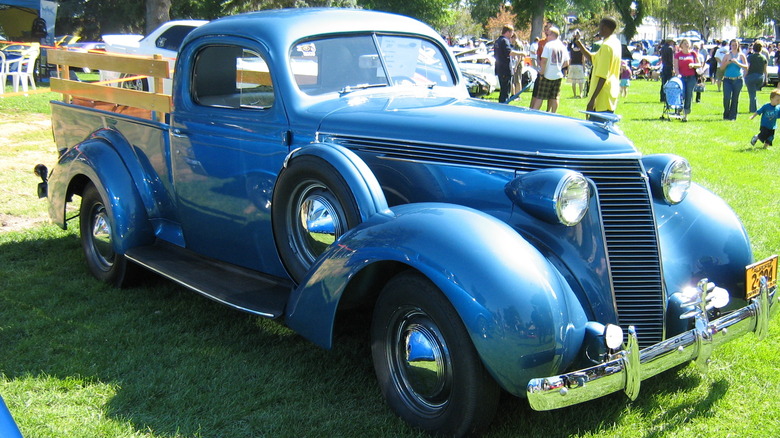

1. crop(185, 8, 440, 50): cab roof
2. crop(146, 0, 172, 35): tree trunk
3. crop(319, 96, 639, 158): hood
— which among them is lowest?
crop(319, 96, 639, 158): hood

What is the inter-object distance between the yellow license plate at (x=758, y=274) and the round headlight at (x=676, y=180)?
0.47m

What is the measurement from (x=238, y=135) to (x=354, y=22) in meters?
0.98

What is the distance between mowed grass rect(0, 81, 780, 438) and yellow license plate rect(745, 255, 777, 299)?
482mm

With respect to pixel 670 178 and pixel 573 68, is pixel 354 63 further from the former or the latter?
pixel 573 68

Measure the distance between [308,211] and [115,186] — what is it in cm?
174

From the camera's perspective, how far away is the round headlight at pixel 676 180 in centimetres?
337

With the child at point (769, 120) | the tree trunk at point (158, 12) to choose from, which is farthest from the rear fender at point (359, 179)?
the tree trunk at point (158, 12)

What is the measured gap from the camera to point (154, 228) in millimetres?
4691

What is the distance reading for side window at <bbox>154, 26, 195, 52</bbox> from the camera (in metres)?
13.0

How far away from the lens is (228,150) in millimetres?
4090

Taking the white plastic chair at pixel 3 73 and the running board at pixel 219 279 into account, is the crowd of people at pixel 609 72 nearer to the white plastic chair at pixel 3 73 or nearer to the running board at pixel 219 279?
the running board at pixel 219 279

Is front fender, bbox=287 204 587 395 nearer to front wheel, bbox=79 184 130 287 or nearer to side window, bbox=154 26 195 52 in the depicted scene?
front wheel, bbox=79 184 130 287

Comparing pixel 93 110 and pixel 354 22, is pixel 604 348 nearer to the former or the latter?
pixel 354 22

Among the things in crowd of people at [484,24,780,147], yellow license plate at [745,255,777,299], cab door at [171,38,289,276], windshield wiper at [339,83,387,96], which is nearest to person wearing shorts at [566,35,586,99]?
crowd of people at [484,24,780,147]
